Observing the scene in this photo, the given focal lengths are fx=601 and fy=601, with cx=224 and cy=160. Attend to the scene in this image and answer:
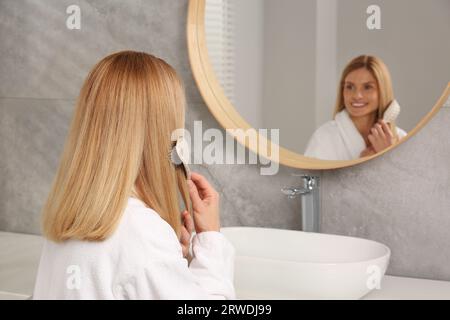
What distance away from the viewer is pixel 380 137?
1.47m

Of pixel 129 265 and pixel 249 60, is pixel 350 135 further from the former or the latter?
pixel 129 265

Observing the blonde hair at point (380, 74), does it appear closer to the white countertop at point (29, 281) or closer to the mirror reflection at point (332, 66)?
the mirror reflection at point (332, 66)

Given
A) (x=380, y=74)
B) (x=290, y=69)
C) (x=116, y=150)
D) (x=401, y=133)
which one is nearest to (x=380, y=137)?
(x=401, y=133)

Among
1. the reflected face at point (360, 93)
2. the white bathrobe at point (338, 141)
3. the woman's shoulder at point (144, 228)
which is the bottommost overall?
the woman's shoulder at point (144, 228)

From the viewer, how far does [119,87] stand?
97cm

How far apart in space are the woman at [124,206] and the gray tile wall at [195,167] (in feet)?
1.90

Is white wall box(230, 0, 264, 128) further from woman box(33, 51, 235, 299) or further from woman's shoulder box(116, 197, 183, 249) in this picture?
woman's shoulder box(116, 197, 183, 249)

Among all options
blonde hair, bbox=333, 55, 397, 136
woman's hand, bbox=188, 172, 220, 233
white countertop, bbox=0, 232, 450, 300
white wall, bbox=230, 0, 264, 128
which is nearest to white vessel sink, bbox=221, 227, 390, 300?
white countertop, bbox=0, 232, 450, 300

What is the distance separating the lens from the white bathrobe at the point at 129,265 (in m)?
0.88

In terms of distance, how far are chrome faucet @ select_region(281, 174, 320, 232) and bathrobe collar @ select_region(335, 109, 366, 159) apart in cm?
12

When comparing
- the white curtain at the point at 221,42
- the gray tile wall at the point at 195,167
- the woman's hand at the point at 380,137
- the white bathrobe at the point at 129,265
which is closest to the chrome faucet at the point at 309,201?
the gray tile wall at the point at 195,167

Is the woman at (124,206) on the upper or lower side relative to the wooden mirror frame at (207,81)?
lower
